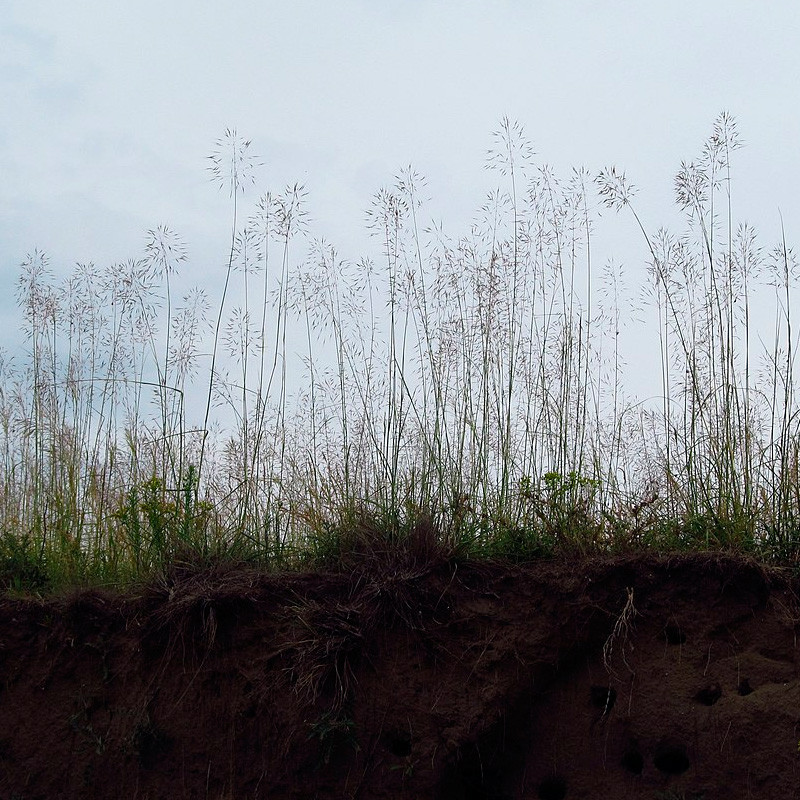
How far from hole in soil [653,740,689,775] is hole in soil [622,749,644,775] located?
0.06 meters

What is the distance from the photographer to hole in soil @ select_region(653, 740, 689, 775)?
3.13m

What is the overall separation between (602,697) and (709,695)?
38 cm

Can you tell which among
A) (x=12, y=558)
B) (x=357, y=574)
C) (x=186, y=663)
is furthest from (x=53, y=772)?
(x=357, y=574)

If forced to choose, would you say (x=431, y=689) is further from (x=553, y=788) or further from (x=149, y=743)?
(x=149, y=743)

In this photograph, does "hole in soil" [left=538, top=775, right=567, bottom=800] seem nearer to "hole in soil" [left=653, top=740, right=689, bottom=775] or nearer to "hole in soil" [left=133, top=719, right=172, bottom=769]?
"hole in soil" [left=653, top=740, right=689, bottom=775]

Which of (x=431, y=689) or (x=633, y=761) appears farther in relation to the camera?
(x=431, y=689)

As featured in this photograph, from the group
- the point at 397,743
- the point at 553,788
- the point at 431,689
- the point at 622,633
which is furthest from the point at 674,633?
the point at 397,743

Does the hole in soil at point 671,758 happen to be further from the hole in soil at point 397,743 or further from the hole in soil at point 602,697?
the hole in soil at point 397,743

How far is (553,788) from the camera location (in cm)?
329

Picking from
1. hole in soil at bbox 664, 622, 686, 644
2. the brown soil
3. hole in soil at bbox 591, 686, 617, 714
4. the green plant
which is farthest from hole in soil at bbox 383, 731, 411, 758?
hole in soil at bbox 664, 622, 686, 644

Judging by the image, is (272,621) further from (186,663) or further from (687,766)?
(687,766)

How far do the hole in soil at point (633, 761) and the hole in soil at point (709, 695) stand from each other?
29cm

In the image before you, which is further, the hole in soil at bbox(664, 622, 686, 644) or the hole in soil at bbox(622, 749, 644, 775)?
the hole in soil at bbox(664, 622, 686, 644)

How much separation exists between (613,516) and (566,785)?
103 centimetres
